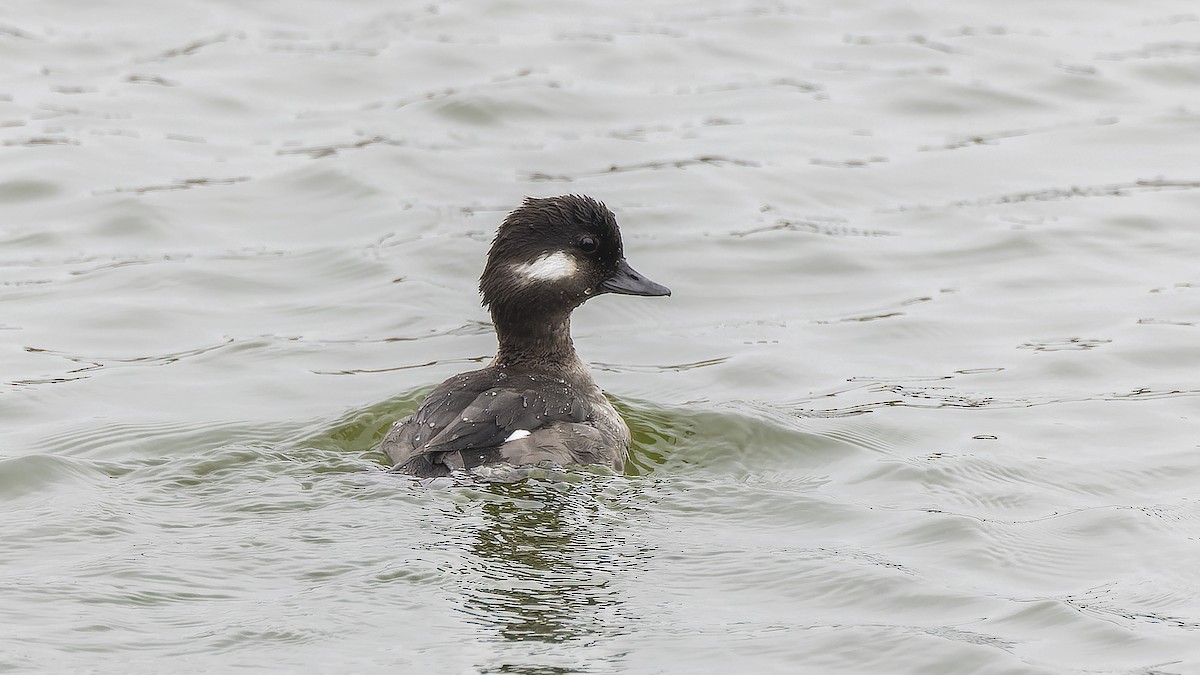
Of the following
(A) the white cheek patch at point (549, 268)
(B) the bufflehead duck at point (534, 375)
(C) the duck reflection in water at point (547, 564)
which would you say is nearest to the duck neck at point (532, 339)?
→ (B) the bufflehead duck at point (534, 375)

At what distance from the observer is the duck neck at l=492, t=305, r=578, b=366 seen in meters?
9.27

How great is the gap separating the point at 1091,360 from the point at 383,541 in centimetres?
533

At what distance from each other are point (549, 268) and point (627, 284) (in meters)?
0.55

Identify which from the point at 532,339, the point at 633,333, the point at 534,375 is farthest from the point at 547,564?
the point at 633,333

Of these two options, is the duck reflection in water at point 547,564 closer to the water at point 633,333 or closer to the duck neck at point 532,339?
the water at point 633,333

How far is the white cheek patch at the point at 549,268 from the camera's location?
9.07 metres

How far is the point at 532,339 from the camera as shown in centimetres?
930

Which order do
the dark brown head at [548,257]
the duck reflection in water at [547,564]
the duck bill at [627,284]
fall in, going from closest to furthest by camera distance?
1. the duck reflection in water at [547,564]
2. the dark brown head at [548,257]
3. the duck bill at [627,284]

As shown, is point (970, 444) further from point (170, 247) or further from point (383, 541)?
point (170, 247)

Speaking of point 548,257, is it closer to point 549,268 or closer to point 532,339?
point 549,268

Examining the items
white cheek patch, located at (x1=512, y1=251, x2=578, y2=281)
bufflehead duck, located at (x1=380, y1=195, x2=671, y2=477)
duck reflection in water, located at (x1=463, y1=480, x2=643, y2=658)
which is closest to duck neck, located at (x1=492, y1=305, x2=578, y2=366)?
bufflehead duck, located at (x1=380, y1=195, x2=671, y2=477)

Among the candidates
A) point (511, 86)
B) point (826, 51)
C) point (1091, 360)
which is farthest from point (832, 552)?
point (826, 51)

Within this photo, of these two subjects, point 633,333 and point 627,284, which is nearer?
point 627,284

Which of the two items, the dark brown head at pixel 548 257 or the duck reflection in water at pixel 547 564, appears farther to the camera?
the dark brown head at pixel 548 257
